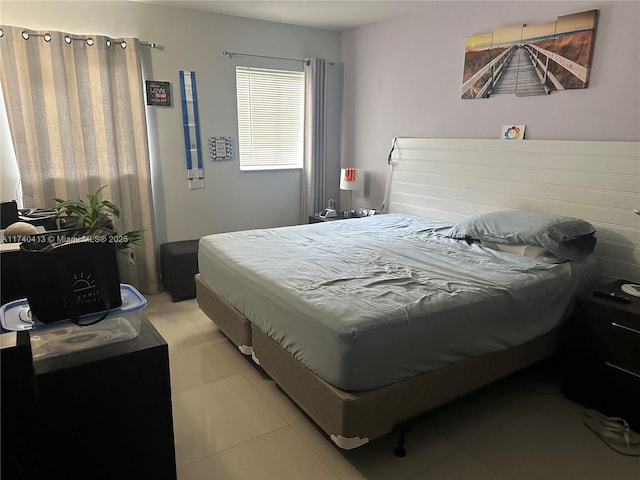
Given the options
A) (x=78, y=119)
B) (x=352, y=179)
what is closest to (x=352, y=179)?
(x=352, y=179)

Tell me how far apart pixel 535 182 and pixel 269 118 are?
2.71 m

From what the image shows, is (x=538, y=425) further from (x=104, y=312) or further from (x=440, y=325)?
(x=104, y=312)

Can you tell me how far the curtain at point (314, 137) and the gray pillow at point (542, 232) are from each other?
2.29 m

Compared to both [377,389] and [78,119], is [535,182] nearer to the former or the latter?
[377,389]

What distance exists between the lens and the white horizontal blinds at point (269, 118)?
4406 millimetres

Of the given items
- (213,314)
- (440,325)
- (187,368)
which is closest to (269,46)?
(213,314)

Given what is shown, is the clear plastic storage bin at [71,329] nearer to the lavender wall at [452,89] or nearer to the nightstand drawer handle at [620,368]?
the nightstand drawer handle at [620,368]

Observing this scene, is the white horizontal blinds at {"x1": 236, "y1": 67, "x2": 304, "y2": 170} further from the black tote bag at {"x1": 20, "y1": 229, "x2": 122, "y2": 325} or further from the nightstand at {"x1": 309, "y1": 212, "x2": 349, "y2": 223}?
the black tote bag at {"x1": 20, "y1": 229, "x2": 122, "y2": 325}

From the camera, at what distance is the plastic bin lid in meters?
1.34

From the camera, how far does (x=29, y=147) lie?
11.0ft

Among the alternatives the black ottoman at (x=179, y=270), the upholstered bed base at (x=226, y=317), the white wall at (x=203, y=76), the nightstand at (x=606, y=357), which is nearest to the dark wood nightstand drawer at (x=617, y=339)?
the nightstand at (x=606, y=357)

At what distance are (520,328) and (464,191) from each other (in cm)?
158

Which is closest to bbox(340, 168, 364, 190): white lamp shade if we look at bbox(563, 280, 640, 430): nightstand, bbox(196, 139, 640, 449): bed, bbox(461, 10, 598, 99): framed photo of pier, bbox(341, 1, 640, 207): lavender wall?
bbox(341, 1, 640, 207): lavender wall

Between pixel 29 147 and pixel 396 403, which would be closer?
pixel 396 403
